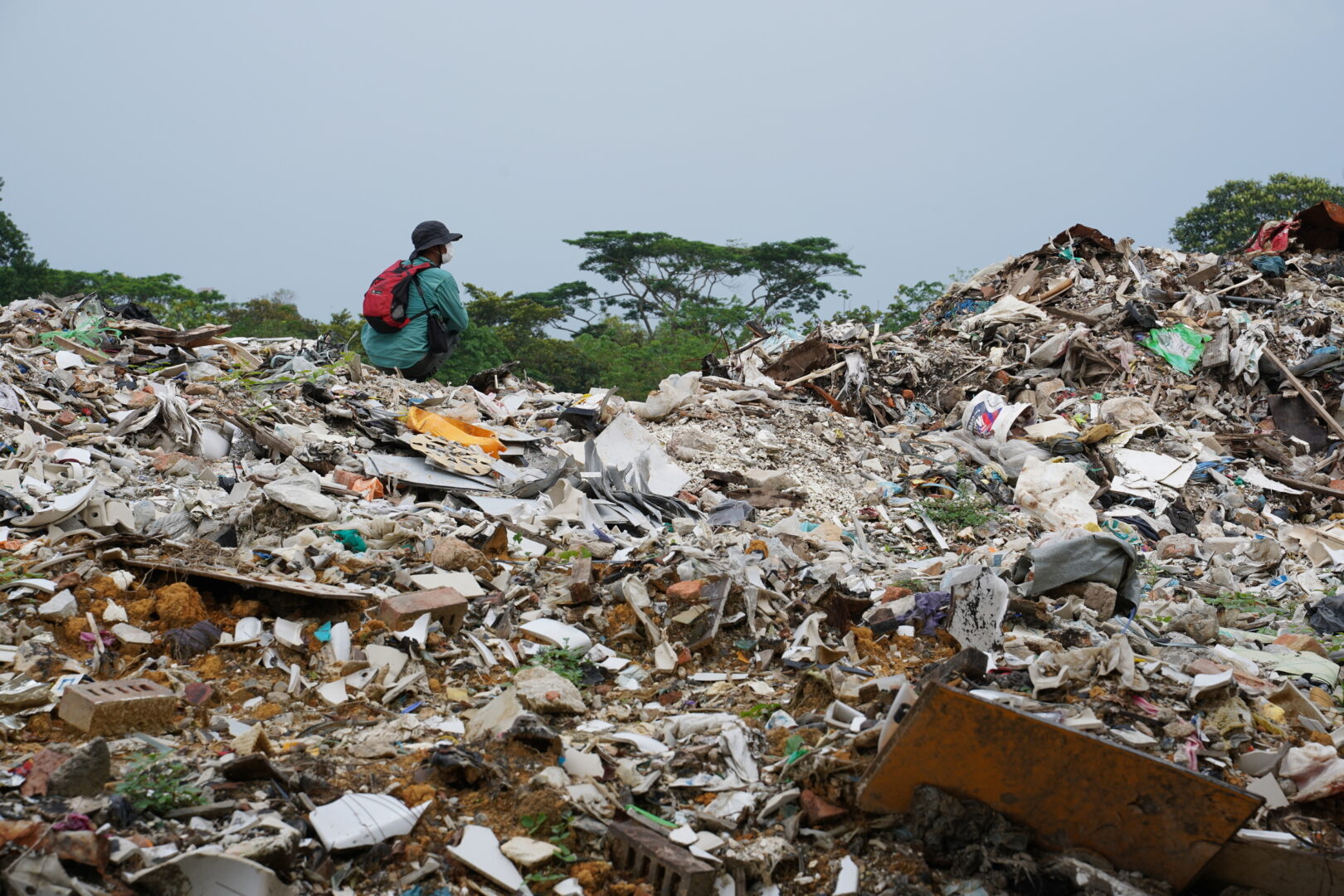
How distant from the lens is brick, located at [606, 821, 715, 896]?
2.07 m

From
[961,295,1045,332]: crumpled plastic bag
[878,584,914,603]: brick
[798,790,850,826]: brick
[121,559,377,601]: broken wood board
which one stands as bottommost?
[798,790,850,826]: brick

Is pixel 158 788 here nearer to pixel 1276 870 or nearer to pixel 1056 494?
pixel 1276 870

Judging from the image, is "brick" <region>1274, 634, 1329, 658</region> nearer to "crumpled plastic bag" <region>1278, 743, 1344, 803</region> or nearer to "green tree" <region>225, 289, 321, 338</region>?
"crumpled plastic bag" <region>1278, 743, 1344, 803</region>

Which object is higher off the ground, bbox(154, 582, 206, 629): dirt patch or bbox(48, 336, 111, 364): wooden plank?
bbox(48, 336, 111, 364): wooden plank

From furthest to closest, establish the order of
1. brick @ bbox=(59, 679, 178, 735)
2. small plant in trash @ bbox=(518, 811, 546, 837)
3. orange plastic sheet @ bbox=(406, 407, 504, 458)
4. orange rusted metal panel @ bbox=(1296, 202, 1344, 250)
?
orange rusted metal panel @ bbox=(1296, 202, 1344, 250) < orange plastic sheet @ bbox=(406, 407, 504, 458) < brick @ bbox=(59, 679, 178, 735) < small plant in trash @ bbox=(518, 811, 546, 837)

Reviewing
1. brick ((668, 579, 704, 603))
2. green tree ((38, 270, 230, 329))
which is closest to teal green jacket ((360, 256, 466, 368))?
brick ((668, 579, 704, 603))

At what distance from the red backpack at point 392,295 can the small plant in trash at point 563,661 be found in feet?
13.0

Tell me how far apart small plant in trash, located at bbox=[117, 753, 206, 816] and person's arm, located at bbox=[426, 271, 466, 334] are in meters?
4.64

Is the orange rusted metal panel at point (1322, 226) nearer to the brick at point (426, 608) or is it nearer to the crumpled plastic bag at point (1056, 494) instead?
the crumpled plastic bag at point (1056, 494)

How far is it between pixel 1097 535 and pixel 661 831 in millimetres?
2366

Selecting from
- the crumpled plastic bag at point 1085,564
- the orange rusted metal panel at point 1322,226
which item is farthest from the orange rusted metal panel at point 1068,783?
the orange rusted metal panel at point 1322,226

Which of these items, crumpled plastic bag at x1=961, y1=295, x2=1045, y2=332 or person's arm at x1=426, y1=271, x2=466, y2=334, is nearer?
person's arm at x1=426, y1=271, x2=466, y2=334

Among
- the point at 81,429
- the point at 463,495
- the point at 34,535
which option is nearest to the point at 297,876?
the point at 34,535

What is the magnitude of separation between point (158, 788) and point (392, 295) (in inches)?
195
